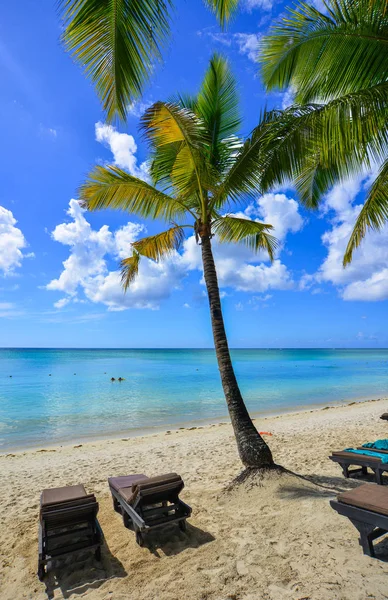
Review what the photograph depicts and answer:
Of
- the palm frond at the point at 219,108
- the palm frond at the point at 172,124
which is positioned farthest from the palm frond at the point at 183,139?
the palm frond at the point at 219,108

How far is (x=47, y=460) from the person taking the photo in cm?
961

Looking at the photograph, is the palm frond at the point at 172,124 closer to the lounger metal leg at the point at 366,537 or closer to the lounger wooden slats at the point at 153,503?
the lounger wooden slats at the point at 153,503

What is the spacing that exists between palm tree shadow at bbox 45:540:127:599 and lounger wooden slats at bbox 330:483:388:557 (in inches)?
93.5

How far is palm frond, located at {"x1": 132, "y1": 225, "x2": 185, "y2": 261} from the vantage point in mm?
7285

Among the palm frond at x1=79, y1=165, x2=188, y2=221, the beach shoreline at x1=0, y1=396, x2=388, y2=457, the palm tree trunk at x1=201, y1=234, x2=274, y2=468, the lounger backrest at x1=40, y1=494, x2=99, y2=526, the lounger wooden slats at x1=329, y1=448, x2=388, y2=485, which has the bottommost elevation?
the beach shoreline at x1=0, y1=396, x2=388, y2=457

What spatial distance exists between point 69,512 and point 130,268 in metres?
5.04

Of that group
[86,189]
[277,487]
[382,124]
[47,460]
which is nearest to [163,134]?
[86,189]

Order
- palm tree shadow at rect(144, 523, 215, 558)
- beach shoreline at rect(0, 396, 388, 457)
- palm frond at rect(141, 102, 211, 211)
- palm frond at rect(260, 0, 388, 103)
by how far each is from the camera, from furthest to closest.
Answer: beach shoreline at rect(0, 396, 388, 457) < palm frond at rect(141, 102, 211, 211) < palm frond at rect(260, 0, 388, 103) < palm tree shadow at rect(144, 523, 215, 558)

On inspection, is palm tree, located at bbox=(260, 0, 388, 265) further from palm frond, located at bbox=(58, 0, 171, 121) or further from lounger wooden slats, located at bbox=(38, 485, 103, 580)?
lounger wooden slats, located at bbox=(38, 485, 103, 580)

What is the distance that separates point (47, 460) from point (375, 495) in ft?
28.8

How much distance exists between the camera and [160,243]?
7379mm

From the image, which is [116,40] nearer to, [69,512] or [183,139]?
[183,139]

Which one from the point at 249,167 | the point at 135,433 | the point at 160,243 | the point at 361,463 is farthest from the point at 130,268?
the point at 135,433

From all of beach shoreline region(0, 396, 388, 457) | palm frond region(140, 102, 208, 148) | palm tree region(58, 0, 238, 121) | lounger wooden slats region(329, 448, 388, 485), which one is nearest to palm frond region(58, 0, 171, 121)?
palm tree region(58, 0, 238, 121)
